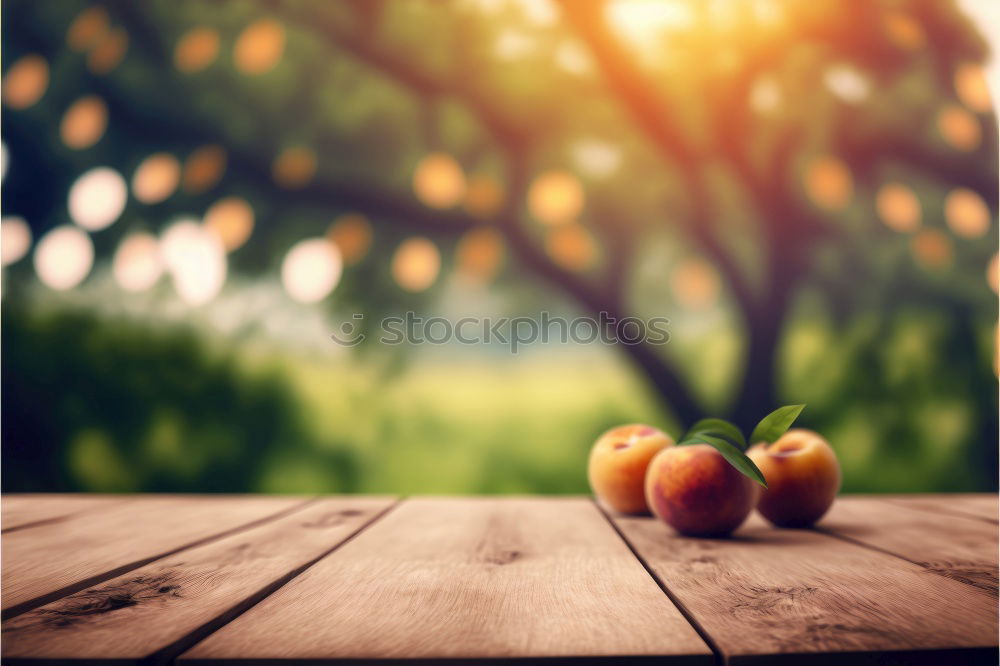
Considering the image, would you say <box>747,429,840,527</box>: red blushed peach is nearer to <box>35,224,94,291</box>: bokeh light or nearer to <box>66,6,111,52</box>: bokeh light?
<box>35,224,94,291</box>: bokeh light

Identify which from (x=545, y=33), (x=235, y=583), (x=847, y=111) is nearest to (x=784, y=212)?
(x=847, y=111)

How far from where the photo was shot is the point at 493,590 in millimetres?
535

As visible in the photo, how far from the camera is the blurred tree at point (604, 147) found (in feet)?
5.81

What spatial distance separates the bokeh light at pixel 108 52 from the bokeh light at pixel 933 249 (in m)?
2.36

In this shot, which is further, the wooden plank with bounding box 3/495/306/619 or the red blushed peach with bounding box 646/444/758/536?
the red blushed peach with bounding box 646/444/758/536

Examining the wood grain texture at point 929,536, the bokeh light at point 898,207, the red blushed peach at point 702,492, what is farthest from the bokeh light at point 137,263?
the bokeh light at point 898,207

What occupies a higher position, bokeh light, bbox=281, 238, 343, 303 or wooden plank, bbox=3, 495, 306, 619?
bokeh light, bbox=281, 238, 343, 303

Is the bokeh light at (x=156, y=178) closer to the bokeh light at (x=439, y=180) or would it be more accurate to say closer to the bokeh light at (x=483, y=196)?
the bokeh light at (x=439, y=180)

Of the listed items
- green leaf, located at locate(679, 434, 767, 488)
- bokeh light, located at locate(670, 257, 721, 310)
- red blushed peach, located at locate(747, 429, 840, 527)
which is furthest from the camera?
bokeh light, located at locate(670, 257, 721, 310)

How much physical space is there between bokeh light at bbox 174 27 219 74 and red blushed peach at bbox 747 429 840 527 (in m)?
1.83

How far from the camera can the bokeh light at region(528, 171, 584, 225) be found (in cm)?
178

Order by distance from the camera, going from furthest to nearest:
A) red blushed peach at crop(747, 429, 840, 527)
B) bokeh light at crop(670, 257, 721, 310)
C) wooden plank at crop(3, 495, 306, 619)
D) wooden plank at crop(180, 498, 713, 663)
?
bokeh light at crop(670, 257, 721, 310) < red blushed peach at crop(747, 429, 840, 527) < wooden plank at crop(3, 495, 306, 619) < wooden plank at crop(180, 498, 713, 663)

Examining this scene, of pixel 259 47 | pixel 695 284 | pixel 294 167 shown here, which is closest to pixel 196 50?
pixel 259 47

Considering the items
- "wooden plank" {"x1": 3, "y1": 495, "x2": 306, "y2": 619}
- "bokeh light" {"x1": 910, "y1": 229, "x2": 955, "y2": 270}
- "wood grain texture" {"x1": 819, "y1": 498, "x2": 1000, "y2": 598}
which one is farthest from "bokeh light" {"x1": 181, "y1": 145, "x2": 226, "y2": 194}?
"bokeh light" {"x1": 910, "y1": 229, "x2": 955, "y2": 270}
